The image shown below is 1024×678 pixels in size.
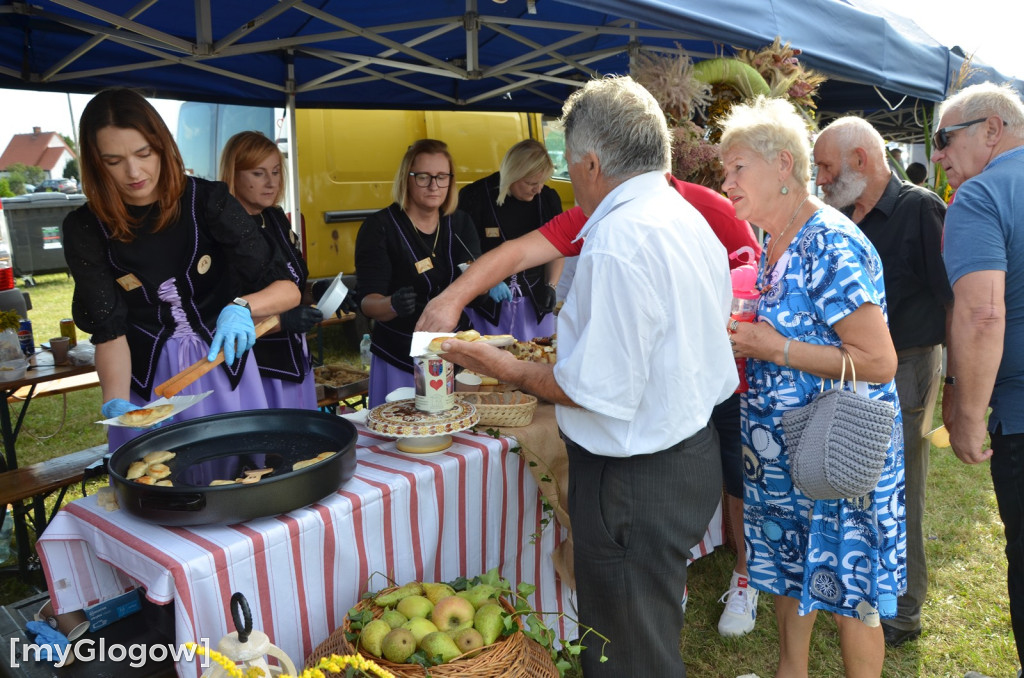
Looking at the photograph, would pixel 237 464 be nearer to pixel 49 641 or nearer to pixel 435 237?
pixel 49 641

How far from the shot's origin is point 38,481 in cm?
277

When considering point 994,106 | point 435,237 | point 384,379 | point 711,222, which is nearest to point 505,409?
point 711,222

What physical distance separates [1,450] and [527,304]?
12.6 feet

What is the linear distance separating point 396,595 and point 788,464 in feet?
3.57

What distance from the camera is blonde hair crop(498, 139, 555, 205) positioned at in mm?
4094

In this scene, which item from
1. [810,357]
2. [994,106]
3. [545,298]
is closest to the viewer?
[810,357]

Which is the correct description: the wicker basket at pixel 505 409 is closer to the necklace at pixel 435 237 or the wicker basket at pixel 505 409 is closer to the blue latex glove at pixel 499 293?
the necklace at pixel 435 237

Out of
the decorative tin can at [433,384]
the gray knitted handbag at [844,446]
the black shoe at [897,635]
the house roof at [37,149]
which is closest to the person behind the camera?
the gray knitted handbag at [844,446]

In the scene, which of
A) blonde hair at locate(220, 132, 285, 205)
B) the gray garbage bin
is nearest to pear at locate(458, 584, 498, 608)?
blonde hair at locate(220, 132, 285, 205)

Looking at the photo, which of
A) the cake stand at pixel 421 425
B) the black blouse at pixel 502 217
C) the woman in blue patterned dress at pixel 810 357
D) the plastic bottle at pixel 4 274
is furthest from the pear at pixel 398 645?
the plastic bottle at pixel 4 274

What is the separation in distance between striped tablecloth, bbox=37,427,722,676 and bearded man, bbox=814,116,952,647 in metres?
1.49

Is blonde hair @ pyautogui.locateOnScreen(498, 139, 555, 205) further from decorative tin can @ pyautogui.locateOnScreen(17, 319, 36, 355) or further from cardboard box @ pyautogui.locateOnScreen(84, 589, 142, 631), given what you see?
cardboard box @ pyautogui.locateOnScreen(84, 589, 142, 631)

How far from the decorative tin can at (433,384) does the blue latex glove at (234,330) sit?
0.51 m

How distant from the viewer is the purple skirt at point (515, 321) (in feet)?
12.9
